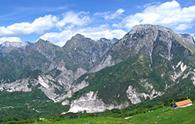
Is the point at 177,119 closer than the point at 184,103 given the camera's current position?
Yes

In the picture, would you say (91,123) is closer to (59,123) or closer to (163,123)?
(59,123)

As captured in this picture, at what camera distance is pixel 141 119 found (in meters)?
96.2

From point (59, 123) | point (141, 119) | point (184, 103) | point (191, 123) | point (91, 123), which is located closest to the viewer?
point (191, 123)

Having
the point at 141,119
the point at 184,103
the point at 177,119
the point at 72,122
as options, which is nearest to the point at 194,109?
the point at 177,119

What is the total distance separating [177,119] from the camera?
254 ft

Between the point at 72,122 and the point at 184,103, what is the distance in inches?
2578

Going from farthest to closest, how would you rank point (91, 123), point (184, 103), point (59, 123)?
1. point (184, 103)
2. point (59, 123)
3. point (91, 123)

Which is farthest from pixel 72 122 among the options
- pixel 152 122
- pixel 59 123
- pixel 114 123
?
pixel 152 122

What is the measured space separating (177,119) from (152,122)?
6365mm

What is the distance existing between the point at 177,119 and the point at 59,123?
21.6 meters

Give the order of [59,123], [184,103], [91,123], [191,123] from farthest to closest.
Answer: [184,103], [59,123], [91,123], [191,123]

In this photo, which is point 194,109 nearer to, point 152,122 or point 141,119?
point 152,122

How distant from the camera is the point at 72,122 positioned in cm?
8038

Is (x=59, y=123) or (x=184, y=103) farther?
(x=184, y=103)
